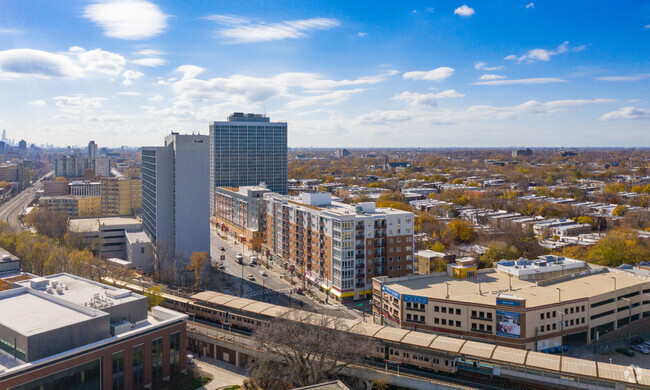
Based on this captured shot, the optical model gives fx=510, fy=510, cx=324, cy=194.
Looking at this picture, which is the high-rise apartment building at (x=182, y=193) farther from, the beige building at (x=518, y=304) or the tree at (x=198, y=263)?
the beige building at (x=518, y=304)

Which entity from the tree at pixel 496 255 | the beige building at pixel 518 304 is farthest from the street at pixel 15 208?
the tree at pixel 496 255

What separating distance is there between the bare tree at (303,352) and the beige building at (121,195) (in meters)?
67.7

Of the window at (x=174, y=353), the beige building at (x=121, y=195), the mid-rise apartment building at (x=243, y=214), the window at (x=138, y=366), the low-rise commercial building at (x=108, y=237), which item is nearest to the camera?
the window at (x=138, y=366)

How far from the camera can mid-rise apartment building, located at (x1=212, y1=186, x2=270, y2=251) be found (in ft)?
225

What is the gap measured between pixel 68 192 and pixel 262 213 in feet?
212

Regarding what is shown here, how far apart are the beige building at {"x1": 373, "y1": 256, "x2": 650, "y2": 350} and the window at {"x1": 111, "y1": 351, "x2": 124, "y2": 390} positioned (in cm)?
1906

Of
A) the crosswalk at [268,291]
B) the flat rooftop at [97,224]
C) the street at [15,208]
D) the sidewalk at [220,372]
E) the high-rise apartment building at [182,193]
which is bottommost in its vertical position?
the sidewalk at [220,372]

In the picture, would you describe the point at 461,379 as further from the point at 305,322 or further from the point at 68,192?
the point at 68,192

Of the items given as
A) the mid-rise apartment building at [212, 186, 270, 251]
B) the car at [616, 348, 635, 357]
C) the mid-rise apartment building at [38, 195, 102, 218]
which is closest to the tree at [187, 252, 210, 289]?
the mid-rise apartment building at [212, 186, 270, 251]

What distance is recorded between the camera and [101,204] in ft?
303

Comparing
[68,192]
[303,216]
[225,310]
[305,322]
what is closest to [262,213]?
[303,216]

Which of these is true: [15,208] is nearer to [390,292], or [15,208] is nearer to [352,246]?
[352,246]

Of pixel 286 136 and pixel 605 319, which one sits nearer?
pixel 605 319

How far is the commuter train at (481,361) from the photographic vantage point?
2589cm
